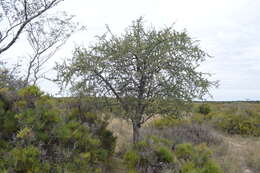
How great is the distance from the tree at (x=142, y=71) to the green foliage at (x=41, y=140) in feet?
5.03

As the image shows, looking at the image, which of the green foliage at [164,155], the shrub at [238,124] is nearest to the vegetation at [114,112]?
the green foliage at [164,155]

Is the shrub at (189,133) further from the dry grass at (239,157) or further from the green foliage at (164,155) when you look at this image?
the green foliage at (164,155)

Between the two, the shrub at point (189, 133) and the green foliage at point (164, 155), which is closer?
the green foliage at point (164, 155)

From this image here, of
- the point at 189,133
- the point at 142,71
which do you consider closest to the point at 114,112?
the point at 142,71

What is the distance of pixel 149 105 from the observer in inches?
254

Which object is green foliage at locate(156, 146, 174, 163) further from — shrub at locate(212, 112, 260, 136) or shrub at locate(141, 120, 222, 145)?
shrub at locate(212, 112, 260, 136)

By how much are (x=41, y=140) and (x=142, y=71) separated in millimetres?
3071

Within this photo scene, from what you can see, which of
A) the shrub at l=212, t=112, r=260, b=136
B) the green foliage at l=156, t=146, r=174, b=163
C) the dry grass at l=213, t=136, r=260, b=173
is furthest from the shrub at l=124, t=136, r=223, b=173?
the shrub at l=212, t=112, r=260, b=136

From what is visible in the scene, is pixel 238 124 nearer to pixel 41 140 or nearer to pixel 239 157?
pixel 239 157

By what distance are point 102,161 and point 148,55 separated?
2983mm

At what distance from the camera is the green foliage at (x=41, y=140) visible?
163 inches

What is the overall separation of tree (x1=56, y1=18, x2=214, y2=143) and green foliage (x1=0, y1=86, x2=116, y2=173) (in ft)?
5.03

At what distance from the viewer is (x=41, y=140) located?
4602 mm

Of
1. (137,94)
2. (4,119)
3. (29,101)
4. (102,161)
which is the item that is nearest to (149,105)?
(137,94)
